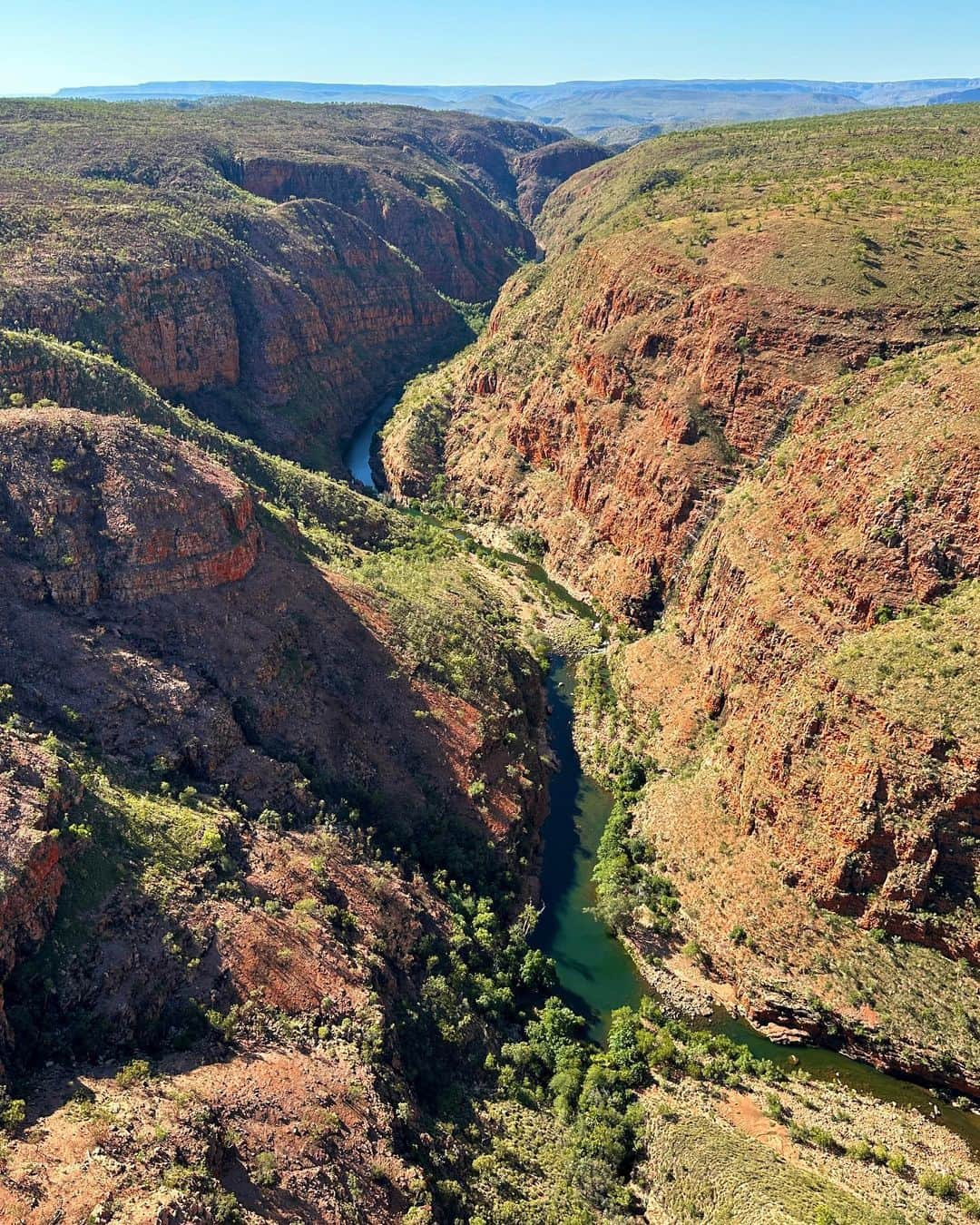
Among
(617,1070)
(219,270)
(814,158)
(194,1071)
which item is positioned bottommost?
(617,1070)

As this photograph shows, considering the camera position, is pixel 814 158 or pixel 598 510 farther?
pixel 814 158

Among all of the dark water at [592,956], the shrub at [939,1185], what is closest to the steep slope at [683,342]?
Answer: the dark water at [592,956]

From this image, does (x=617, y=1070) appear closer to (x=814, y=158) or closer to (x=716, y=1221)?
(x=716, y=1221)

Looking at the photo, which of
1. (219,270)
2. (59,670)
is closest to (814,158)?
(219,270)

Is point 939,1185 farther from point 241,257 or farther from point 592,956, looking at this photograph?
point 241,257

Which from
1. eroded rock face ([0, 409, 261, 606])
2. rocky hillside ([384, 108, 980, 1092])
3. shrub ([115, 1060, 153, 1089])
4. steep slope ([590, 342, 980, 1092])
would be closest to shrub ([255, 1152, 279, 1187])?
shrub ([115, 1060, 153, 1089])

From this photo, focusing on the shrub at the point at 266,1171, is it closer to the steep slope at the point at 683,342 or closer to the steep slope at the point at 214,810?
the steep slope at the point at 214,810

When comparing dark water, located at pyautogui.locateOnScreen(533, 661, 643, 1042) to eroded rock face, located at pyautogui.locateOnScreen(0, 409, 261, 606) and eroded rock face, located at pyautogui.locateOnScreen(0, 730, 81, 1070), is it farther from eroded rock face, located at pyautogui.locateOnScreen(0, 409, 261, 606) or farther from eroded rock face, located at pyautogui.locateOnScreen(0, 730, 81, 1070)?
eroded rock face, located at pyautogui.locateOnScreen(0, 409, 261, 606)

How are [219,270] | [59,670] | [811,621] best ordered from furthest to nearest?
[219,270]
[811,621]
[59,670]
